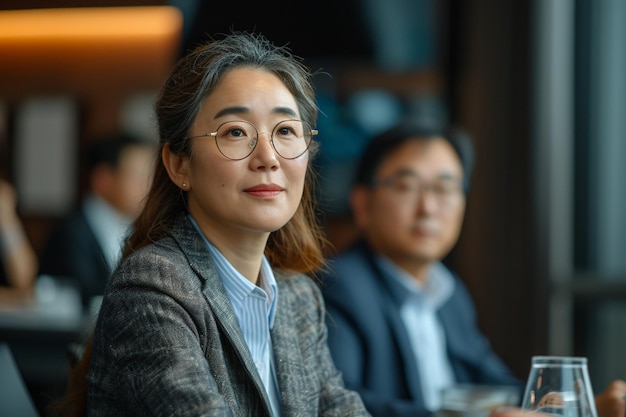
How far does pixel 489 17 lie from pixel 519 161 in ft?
2.46

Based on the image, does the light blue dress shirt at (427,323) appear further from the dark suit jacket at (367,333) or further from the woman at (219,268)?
the woman at (219,268)

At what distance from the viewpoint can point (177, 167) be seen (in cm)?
158

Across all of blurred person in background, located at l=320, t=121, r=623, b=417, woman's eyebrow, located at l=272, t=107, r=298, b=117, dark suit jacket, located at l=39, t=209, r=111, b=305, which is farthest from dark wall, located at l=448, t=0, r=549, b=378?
woman's eyebrow, located at l=272, t=107, r=298, b=117

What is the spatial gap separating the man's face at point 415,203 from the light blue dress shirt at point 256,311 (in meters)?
1.16

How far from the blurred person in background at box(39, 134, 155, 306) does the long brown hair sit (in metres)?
3.48

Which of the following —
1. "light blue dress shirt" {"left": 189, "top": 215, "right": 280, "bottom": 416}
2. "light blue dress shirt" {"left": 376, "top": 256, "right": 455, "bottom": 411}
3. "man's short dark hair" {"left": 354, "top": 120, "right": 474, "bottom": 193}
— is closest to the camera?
"light blue dress shirt" {"left": 189, "top": 215, "right": 280, "bottom": 416}

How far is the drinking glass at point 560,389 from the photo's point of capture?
1.44 m

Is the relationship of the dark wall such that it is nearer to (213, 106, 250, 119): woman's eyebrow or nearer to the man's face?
the man's face

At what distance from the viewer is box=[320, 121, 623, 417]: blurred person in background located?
2533 mm

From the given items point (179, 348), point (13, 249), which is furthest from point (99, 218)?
point (179, 348)

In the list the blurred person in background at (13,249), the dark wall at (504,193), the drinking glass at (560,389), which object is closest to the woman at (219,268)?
the drinking glass at (560,389)

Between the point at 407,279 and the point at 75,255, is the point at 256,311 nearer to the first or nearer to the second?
the point at 407,279

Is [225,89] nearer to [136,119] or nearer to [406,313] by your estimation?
[406,313]

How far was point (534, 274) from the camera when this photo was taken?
4.68 m
